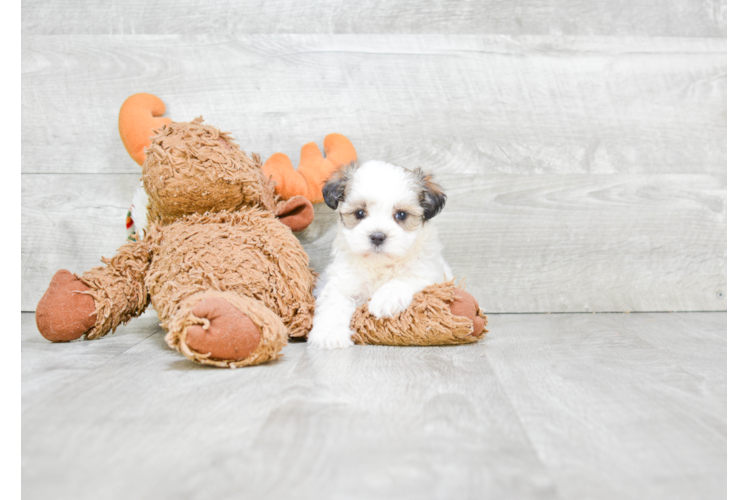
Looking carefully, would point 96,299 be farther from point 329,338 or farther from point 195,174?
point 329,338

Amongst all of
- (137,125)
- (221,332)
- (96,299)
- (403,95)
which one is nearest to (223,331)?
(221,332)

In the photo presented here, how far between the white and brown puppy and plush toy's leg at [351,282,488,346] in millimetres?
32

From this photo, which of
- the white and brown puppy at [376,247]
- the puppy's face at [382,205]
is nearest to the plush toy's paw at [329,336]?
the white and brown puppy at [376,247]

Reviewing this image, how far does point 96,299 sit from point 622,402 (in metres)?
1.49

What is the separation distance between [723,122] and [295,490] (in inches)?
91.1

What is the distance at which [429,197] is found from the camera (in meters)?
1.84

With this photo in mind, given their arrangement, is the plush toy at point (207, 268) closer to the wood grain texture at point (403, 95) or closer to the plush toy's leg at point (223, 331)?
the plush toy's leg at point (223, 331)

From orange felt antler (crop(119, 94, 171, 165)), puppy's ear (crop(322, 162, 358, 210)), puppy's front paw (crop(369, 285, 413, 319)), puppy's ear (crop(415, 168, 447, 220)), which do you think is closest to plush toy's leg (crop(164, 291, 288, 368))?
puppy's front paw (crop(369, 285, 413, 319))

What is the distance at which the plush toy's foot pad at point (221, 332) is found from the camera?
1.36 meters

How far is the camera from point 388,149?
89.4 inches

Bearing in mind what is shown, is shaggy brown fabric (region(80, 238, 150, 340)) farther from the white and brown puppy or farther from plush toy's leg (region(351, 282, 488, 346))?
plush toy's leg (region(351, 282, 488, 346))

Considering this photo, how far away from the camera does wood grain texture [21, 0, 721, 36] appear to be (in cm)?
223

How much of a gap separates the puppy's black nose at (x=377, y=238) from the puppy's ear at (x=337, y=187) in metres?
0.20

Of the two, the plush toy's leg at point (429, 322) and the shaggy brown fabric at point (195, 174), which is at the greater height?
the shaggy brown fabric at point (195, 174)
